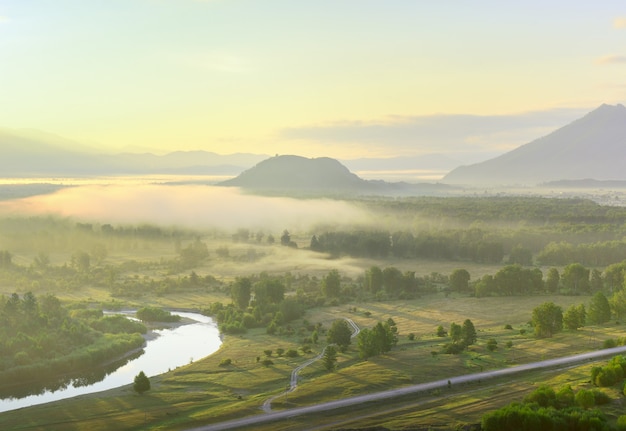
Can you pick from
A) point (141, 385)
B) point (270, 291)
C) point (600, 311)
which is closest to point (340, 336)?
point (141, 385)

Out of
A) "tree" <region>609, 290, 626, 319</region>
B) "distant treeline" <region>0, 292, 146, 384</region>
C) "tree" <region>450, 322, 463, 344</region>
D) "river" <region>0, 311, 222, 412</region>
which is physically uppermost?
"tree" <region>609, 290, 626, 319</region>

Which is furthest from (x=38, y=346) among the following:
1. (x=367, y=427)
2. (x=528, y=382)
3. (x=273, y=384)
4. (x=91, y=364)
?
(x=528, y=382)

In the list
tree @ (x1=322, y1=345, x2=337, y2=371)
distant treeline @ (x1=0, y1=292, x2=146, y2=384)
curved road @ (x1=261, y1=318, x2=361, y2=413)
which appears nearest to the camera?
curved road @ (x1=261, y1=318, x2=361, y2=413)

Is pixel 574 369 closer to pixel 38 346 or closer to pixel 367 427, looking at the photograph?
pixel 367 427

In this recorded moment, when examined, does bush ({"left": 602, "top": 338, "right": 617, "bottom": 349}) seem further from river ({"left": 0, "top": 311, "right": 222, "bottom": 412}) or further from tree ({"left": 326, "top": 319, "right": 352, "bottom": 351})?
river ({"left": 0, "top": 311, "right": 222, "bottom": 412})

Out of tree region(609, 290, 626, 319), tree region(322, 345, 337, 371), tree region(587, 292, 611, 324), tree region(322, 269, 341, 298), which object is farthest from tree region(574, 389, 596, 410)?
tree region(322, 269, 341, 298)
